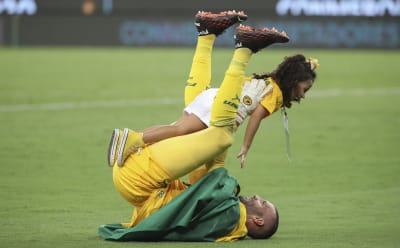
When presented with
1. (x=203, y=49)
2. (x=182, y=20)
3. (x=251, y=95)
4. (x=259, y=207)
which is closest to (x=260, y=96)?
(x=251, y=95)

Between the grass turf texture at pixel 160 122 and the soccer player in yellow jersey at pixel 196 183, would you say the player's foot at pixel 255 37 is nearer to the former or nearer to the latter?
the soccer player in yellow jersey at pixel 196 183

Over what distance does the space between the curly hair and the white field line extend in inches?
348

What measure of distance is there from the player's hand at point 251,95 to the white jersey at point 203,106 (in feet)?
0.82

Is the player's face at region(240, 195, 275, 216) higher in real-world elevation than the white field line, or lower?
higher

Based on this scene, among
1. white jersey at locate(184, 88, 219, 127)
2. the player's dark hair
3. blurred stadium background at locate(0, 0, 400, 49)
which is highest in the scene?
white jersey at locate(184, 88, 219, 127)

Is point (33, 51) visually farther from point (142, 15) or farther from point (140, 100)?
point (140, 100)

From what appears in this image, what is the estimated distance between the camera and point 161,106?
1761cm

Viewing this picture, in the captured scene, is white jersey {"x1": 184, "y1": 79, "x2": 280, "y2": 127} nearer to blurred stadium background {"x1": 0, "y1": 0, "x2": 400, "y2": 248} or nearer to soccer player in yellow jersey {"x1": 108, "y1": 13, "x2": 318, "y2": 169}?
soccer player in yellow jersey {"x1": 108, "y1": 13, "x2": 318, "y2": 169}

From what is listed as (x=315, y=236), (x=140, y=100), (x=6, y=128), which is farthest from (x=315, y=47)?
(x=315, y=236)

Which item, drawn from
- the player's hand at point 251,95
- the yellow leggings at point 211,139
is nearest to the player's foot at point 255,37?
the yellow leggings at point 211,139

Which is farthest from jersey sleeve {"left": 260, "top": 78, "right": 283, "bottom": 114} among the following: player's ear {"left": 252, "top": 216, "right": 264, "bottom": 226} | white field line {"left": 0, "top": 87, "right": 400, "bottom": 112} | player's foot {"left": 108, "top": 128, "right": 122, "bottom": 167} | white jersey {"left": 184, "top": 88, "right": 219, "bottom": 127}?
white field line {"left": 0, "top": 87, "right": 400, "bottom": 112}

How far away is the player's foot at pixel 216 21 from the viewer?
28.1 ft

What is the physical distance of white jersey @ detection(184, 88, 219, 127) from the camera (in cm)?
837

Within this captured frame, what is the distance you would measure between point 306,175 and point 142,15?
18.8m
